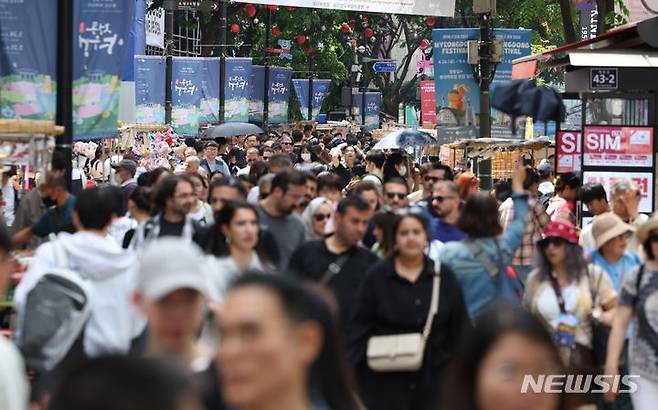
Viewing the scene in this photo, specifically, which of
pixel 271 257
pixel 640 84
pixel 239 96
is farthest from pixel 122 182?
pixel 239 96

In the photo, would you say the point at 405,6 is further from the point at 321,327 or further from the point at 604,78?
the point at 321,327

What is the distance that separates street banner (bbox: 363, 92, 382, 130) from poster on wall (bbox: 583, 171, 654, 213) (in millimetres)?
49887

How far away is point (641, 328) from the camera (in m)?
7.73

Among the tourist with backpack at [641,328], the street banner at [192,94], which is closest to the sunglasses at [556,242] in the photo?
the tourist with backpack at [641,328]

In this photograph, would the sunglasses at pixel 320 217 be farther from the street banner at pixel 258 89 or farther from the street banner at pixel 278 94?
the street banner at pixel 278 94

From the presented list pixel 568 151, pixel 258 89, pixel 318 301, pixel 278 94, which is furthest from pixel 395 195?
pixel 278 94

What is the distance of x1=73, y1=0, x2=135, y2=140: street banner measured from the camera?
12.4m

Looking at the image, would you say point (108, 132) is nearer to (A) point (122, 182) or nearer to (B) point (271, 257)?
(A) point (122, 182)

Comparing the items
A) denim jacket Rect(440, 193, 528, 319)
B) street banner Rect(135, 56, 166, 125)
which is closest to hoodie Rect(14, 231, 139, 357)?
denim jacket Rect(440, 193, 528, 319)

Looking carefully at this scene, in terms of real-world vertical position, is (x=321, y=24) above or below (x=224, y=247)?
above

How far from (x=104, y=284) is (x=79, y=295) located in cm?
78

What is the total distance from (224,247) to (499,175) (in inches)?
819

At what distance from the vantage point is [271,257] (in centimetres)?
856

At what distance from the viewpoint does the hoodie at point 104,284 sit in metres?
7.96
